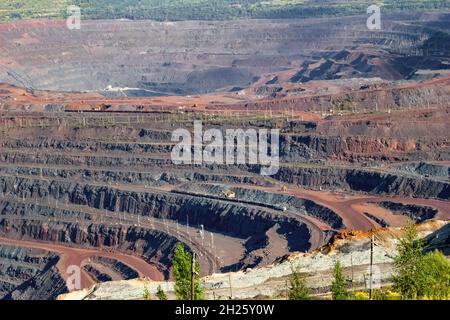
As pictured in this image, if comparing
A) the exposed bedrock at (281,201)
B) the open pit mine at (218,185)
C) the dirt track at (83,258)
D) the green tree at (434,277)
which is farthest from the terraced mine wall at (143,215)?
the green tree at (434,277)

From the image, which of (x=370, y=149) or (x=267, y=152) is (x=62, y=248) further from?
(x=370, y=149)

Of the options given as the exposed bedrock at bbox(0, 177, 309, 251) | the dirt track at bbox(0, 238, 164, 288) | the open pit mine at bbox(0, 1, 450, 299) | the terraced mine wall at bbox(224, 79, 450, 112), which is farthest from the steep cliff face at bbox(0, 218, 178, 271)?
the terraced mine wall at bbox(224, 79, 450, 112)

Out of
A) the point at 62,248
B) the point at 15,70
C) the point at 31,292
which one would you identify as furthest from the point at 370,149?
the point at 15,70

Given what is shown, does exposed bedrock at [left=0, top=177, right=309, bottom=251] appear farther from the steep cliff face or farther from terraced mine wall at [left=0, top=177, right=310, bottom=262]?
the steep cliff face

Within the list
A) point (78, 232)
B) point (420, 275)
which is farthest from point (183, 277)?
point (78, 232)

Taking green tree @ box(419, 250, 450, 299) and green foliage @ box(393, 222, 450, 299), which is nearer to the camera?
green tree @ box(419, 250, 450, 299)

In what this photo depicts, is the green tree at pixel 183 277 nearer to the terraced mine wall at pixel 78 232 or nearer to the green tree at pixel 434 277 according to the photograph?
the green tree at pixel 434 277

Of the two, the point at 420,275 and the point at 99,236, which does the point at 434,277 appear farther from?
the point at 99,236
